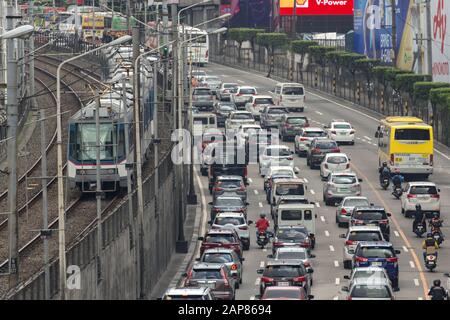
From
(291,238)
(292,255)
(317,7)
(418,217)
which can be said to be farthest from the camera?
(317,7)

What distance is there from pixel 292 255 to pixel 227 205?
A: 13.6 m

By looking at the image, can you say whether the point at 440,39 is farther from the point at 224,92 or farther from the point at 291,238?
the point at 291,238

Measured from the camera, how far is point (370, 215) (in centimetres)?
5881

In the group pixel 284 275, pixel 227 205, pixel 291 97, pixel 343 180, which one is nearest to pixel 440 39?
pixel 291 97

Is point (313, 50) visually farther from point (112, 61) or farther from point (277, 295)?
point (277, 295)

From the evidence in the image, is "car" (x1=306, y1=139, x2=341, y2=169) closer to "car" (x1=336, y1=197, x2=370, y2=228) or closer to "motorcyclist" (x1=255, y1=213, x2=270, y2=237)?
"car" (x1=336, y1=197, x2=370, y2=228)

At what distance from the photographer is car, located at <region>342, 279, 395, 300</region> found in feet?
129

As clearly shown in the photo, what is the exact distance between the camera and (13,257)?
3516 cm

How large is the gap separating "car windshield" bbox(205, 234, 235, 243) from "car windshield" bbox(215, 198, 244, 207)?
9.48 m

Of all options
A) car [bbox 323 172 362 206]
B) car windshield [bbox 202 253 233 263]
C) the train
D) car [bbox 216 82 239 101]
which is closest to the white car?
car [bbox 323 172 362 206]

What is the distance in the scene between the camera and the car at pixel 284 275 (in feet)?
145

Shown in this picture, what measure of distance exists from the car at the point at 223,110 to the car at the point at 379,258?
1916 inches

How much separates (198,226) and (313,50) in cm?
6010

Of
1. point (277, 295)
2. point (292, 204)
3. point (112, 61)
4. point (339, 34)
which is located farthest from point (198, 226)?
point (339, 34)
